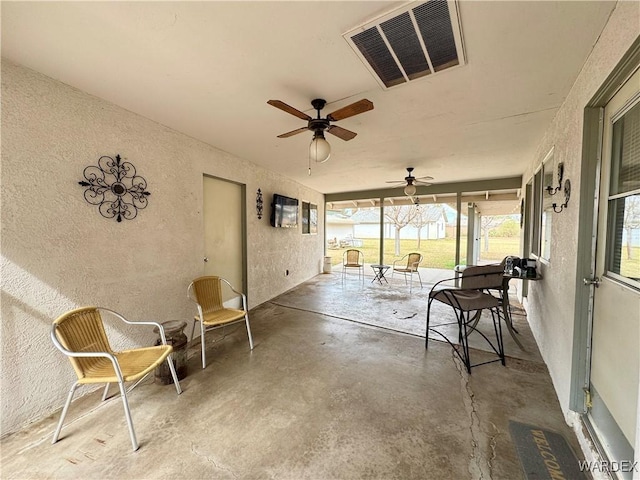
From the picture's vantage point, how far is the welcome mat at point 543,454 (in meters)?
1.26

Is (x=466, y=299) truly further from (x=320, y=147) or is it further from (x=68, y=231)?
(x=68, y=231)

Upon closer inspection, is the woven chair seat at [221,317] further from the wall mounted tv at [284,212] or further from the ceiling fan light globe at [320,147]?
the wall mounted tv at [284,212]

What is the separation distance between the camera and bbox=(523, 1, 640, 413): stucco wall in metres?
1.14

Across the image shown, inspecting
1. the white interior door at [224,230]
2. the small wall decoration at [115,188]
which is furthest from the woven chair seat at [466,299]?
the small wall decoration at [115,188]

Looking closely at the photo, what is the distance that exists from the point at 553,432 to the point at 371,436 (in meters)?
1.18

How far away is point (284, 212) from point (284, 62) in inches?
125

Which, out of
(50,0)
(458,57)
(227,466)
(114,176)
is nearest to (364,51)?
(458,57)

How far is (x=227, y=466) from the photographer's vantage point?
1.32 metres

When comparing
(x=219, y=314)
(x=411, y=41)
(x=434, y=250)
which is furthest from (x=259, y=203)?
(x=434, y=250)

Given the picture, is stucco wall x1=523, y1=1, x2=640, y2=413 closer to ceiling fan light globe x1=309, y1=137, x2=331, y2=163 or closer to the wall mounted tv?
ceiling fan light globe x1=309, y1=137, x2=331, y2=163

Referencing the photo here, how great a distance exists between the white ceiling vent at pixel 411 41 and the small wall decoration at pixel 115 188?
86.3 inches

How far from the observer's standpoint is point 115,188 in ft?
6.89

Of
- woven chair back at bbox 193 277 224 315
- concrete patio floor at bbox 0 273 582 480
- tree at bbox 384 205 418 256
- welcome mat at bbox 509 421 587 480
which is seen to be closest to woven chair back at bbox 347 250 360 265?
concrete patio floor at bbox 0 273 582 480

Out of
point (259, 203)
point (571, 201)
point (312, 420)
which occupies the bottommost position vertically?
point (312, 420)
